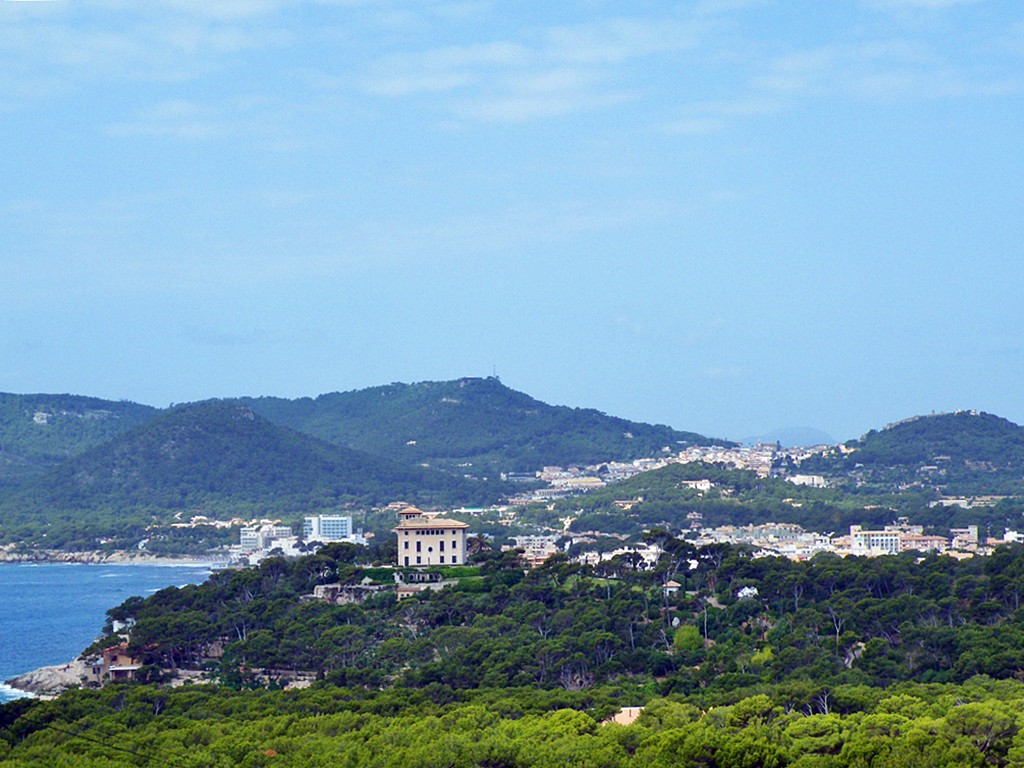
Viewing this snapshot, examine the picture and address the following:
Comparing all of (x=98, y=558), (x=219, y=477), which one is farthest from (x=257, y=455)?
(x=98, y=558)

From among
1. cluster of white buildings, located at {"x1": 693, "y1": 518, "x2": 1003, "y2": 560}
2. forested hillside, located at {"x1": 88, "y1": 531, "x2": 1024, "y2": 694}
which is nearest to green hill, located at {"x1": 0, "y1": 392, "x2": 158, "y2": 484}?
cluster of white buildings, located at {"x1": 693, "y1": 518, "x2": 1003, "y2": 560}

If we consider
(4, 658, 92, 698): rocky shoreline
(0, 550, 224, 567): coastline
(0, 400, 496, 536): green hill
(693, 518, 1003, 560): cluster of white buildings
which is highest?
(0, 400, 496, 536): green hill

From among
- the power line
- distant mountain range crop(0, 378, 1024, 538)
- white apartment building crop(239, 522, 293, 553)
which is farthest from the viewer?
distant mountain range crop(0, 378, 1024, 538)

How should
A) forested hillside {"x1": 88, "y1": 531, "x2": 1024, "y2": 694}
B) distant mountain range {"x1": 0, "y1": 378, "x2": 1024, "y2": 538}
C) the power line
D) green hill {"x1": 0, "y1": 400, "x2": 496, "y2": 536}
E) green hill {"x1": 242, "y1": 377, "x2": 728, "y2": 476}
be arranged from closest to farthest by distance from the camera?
the power line → forested hillside {"x1": 88, "y1": 531, "x2": 1024, "y2": 694} → green hill {"x1": 0, "y1": 400, "x2": 496, "y2": 536} → distant mountain range {"x1": 0, "y1": 378, "x2": 1024, "y2": 538} → green hill {"x1": 242, "y1": 377, "x2": 728, "y2": 476}

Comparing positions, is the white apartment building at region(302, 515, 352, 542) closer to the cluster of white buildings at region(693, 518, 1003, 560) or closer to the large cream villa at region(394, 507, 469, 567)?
the cluster of white buildings at region(693, 518, 1003, 560)

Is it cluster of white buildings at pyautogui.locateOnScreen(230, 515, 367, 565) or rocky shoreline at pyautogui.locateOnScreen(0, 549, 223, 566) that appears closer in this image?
cluster of white buildings at pyautogui.locateOnScreen(230, 515, 367, 565)

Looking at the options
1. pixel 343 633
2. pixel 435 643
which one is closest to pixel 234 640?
pixel 343 633

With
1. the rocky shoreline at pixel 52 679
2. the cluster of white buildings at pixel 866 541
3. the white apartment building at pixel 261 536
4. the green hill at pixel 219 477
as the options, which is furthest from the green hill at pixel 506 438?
the rocky shoreline at pixel 52 679

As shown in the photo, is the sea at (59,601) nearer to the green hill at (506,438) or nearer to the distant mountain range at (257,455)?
the distant mountain range at (257,455)
